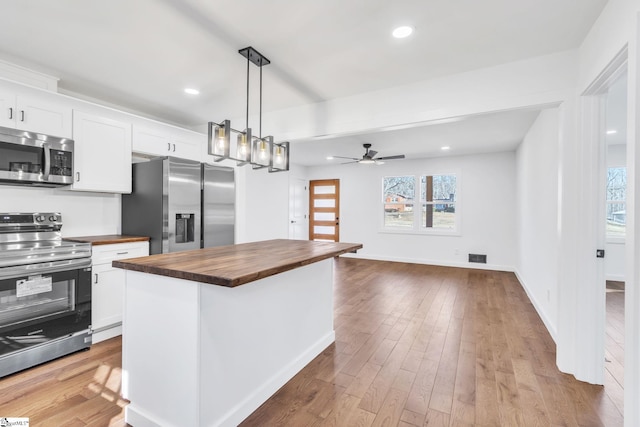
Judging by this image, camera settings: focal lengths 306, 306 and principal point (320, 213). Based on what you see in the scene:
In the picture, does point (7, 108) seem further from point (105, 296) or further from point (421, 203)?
point (421, 203)

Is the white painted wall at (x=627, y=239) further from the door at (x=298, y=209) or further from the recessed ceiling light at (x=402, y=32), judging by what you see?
the door at (x=298, y=209)

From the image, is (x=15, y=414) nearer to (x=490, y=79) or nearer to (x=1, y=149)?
(x=1, y=149)

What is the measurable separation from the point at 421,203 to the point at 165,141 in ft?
17.8

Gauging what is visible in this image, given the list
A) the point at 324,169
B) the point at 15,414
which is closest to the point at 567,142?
the point at 15,414

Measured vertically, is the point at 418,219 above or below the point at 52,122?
below

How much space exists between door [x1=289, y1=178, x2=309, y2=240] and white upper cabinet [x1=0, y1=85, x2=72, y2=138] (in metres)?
5.23

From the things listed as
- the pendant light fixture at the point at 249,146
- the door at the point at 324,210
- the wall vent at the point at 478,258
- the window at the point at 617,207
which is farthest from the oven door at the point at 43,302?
the window at the point at 617,207

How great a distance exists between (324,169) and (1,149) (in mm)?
6403

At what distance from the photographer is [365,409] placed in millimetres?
1945

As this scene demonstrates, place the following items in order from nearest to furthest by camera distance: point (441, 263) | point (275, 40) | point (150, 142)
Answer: point (275, 40) < point (150, 142) < point (441, 263)

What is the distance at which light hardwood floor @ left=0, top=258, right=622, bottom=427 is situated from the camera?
1877 mm

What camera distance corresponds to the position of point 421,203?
7.07 meters

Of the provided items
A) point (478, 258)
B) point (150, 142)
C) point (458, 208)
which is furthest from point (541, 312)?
point (150, 142)

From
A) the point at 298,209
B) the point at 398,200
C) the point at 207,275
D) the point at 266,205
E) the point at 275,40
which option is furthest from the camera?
the point at 298,209
